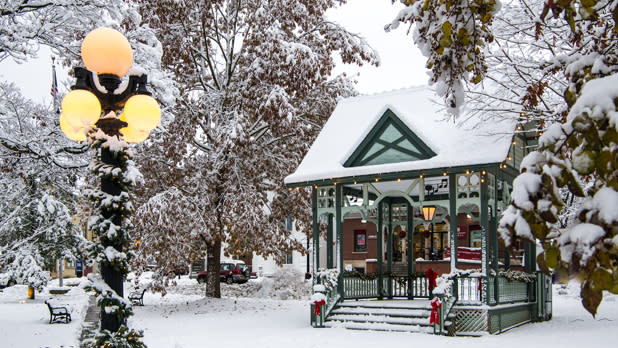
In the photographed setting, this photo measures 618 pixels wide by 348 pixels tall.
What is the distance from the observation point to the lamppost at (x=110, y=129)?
5.64 m

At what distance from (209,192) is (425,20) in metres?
17.6

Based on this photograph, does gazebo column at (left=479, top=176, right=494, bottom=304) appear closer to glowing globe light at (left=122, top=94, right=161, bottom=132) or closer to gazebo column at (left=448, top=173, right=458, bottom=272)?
gazebo column at (left=448, top=173, right=458, bottom=272)

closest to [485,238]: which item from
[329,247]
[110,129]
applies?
[329,247]

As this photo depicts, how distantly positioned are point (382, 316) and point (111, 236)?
38.7 feet

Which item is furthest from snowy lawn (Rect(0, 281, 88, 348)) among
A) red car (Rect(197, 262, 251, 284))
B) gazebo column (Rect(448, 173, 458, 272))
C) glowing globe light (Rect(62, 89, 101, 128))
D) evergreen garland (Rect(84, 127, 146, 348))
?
red car (Rect(197, 262, 251, 284))

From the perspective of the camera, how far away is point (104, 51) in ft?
19.4

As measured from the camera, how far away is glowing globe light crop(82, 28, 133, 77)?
5.91 m

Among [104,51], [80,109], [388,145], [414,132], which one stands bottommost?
[80,109]

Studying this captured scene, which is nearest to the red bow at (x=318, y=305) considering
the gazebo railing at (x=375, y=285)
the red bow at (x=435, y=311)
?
the gazebo railing at (x=375, y=285)

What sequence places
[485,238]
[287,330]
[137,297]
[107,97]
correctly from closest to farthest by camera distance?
[107,97]
[485,238]
[287,330]
[137,297]

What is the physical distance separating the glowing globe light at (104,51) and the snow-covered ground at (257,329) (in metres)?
4.39

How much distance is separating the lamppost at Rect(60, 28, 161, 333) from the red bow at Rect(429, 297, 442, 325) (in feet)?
33.3

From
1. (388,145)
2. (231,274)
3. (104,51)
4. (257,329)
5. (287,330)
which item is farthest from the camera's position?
(231,274)

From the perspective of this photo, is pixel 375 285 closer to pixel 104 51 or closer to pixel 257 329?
pixel 257 329
